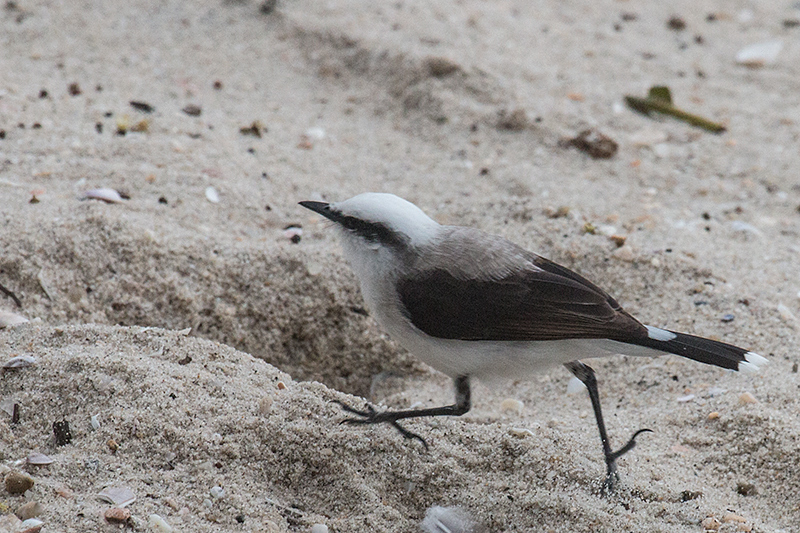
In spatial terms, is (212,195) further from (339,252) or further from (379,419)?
(379,419)

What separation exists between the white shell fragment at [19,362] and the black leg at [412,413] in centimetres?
131

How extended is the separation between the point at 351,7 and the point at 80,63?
2258 millimetres

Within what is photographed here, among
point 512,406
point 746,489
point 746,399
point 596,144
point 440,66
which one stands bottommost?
point 512,406

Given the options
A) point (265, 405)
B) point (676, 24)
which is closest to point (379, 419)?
point (265, 405)

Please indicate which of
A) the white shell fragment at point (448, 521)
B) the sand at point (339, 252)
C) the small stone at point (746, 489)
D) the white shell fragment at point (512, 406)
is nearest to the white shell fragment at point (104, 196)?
the sand at point (339, 252)

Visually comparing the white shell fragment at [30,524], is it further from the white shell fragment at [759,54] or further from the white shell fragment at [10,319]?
the white shell fragment at [759,54]

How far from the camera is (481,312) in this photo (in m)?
3.67

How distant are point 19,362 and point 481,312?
6.29 ft

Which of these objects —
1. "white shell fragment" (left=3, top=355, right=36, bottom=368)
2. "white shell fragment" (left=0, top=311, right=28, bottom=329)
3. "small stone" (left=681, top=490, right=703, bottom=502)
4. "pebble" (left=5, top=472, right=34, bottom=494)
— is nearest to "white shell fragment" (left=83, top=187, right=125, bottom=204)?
"white shell fragment" (left=0, top=311, right=28, bottom=329)

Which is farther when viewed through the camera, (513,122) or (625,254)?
(513,122)

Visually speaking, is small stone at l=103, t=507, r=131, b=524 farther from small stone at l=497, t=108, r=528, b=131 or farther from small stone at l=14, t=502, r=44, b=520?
small stone at l=497, t=108, r=528, b=131

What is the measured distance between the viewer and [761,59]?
299 inches

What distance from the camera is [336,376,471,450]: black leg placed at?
3758 millimetres

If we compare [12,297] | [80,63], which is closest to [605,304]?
[12,297]
